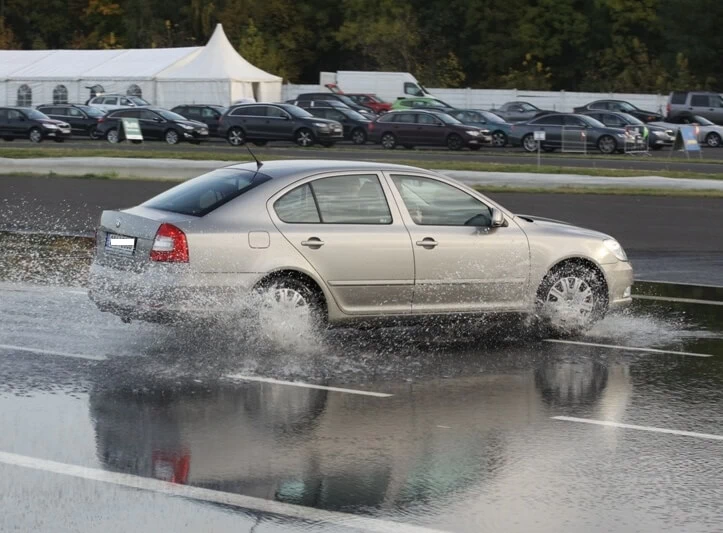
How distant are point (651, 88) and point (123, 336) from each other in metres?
64.9

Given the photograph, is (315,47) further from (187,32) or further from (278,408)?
(278,408)

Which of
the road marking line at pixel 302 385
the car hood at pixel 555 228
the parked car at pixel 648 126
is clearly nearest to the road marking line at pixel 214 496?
the road marking line at pixel 302 385

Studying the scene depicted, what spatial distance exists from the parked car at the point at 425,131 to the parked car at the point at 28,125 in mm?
11466

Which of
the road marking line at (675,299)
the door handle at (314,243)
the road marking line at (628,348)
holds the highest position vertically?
the door handle at (314,243)

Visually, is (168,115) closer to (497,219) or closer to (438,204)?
(438,204)

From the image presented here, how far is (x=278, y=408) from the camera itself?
854 cm

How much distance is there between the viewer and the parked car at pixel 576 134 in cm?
4381

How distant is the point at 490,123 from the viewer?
48.3m

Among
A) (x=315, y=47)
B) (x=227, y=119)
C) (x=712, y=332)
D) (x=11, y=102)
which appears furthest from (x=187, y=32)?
(x=712, y=332)

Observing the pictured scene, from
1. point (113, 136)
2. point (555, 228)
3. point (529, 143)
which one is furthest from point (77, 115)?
point (555, 228)

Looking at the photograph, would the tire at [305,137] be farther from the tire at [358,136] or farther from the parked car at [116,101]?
the parked car at [116,101]

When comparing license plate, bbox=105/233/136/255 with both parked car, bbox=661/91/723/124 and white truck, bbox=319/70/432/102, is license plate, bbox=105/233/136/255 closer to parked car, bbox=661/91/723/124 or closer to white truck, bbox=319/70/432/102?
parked car, bbox=661/91/723/124

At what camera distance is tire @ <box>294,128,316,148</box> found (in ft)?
152

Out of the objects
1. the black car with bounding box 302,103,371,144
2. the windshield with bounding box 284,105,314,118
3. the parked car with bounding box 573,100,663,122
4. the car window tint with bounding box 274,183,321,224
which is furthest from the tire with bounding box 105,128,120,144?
the car window tint with bounding box 274,183,321,224
